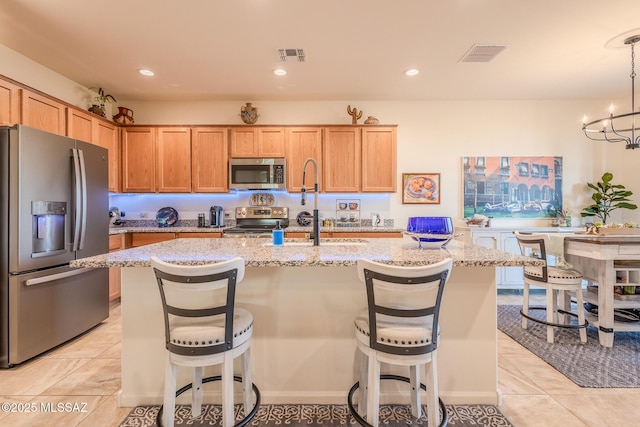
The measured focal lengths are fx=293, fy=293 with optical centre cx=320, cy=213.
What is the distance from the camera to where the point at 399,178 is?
4.59 m

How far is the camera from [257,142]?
423 centimetres

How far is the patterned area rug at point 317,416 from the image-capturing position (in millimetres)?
Answer: 1657

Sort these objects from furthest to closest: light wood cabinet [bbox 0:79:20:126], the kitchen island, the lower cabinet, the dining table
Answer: the lower cabinet, light wood cabinet [bbox 0:79:20:126], the dining table, the kitchen island

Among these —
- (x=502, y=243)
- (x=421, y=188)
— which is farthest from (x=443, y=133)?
(x=502, y=243)

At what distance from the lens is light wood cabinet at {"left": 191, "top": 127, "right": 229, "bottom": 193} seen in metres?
4.22

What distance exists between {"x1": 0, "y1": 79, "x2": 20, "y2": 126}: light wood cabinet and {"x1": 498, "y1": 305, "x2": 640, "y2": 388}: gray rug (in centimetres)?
499

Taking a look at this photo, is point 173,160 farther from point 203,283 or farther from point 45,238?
point 203,283

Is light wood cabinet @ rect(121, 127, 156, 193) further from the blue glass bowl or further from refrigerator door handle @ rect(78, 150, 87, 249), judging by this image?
the blue glass bowl

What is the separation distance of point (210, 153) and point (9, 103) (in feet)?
6.59

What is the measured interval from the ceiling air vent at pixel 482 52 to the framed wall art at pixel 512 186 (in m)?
1.67

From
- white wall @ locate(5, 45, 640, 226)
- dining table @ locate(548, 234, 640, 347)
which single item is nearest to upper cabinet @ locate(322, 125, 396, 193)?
white wall @ locate(5, 45, 640, 226)

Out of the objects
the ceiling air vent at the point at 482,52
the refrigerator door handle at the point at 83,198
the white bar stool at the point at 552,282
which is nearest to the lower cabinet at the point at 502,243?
the white bar stool at the point at 552,282

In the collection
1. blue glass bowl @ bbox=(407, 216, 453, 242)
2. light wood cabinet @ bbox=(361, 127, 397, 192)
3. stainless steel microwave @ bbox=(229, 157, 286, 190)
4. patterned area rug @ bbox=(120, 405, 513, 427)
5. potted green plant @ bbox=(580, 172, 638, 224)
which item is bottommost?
patterned area rug @ bbox=(120, 405, 513, 427)

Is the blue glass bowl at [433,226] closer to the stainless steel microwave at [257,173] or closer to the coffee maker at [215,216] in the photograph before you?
the stainless steel microwave at [257,173]
